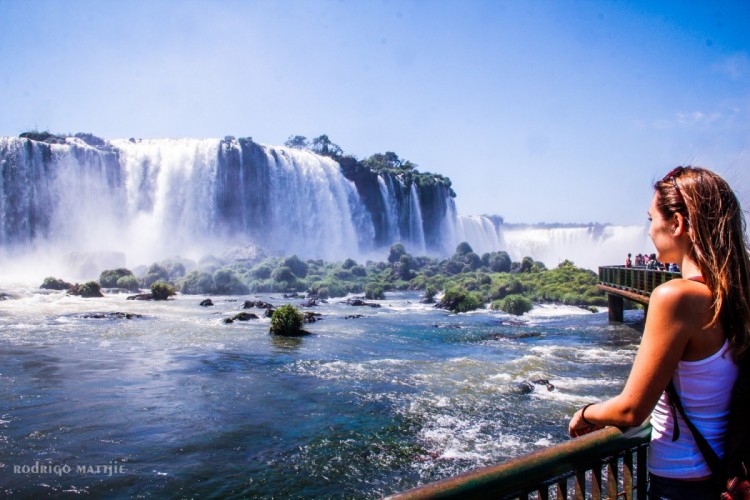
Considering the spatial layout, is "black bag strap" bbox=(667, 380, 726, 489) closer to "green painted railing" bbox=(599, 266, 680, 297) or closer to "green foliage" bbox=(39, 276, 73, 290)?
"green painted railing" bbox=(599, 266, 680, 297)

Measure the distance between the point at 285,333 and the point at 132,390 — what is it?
25.7ft

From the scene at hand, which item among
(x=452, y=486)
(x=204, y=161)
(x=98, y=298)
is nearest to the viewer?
(x=452, y=486)

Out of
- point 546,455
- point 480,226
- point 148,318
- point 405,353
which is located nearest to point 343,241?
point 480,226

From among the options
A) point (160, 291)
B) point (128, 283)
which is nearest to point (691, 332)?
point (160, 291)

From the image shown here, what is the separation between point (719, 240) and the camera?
1841 millimetres

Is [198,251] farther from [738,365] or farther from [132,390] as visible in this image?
[738,365]

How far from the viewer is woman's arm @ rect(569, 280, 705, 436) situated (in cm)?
166

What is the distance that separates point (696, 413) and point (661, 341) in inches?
15.6

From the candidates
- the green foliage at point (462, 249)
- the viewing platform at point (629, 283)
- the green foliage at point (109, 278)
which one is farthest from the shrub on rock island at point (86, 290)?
the green foliage at point (462, 249)

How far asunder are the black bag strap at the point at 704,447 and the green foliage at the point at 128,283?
125 ft

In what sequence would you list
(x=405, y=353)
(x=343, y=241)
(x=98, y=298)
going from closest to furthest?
(x=405, y=353)
(x=98, y=298)
(x=343, y=241)

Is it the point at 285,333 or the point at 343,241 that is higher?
the point at 343,241

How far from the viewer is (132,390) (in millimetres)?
10719

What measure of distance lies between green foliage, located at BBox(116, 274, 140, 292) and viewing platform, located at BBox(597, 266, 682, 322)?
30017 mm
